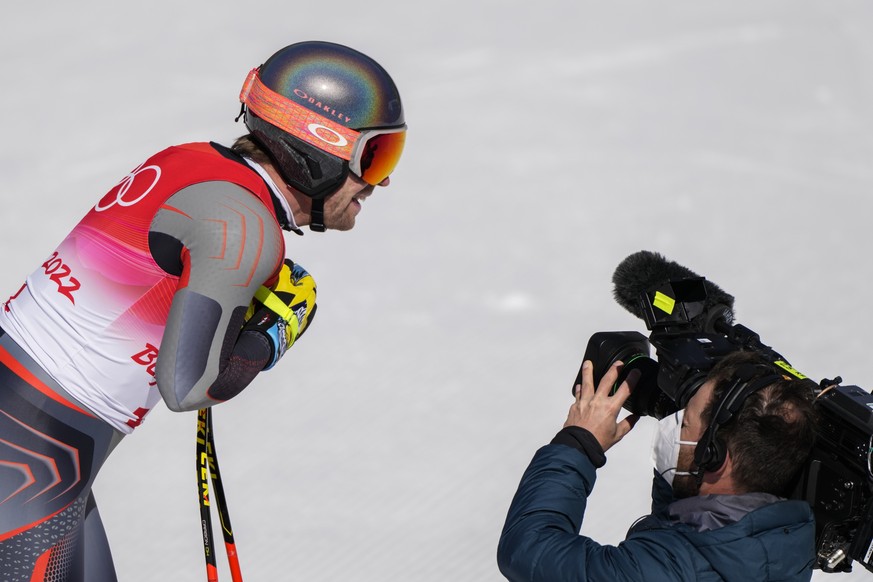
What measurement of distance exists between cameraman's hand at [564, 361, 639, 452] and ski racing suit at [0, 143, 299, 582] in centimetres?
67

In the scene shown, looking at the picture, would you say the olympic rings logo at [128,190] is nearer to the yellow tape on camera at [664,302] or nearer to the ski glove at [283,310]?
the ski glove at [283,310]

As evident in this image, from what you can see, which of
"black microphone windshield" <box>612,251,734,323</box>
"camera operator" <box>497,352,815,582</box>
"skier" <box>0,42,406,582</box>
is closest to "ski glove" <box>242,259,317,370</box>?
"skier" <box>0,42,406,582</box>

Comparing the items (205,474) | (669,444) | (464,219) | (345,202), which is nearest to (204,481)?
(205,474)

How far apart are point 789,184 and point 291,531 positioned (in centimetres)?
341

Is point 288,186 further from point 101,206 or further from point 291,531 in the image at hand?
point 291,531

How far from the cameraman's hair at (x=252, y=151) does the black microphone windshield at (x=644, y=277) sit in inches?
35.9

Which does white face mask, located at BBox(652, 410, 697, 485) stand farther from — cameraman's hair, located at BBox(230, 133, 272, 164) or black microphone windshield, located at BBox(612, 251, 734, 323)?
cameraman's hair, located at BBox(230, 133, 272, 164)

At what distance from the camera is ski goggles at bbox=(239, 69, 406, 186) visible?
7.59 feet

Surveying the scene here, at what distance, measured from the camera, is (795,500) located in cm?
212

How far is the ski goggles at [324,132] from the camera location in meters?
2.31

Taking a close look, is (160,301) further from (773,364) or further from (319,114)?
(773,364)

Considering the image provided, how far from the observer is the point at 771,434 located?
2107 mm

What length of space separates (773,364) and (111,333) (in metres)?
1.38

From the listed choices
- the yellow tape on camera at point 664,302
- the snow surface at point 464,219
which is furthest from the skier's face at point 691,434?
the snow surface at point 464,219
